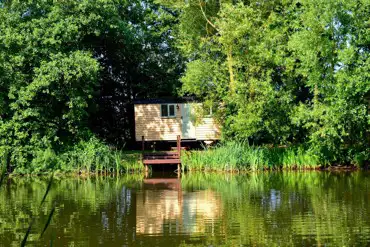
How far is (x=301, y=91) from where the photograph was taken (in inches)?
1142

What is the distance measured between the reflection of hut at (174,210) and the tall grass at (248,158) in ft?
18.8

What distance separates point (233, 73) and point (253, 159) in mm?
4819

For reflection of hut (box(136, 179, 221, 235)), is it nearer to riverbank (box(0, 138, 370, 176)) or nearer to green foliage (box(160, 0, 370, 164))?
riverbank (box(0, 138, 370, 176))

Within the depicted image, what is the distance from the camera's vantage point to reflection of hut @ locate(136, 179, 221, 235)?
1180 cm

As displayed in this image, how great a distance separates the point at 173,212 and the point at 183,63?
21631 millimetres

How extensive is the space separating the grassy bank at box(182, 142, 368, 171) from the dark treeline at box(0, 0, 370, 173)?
0.40m

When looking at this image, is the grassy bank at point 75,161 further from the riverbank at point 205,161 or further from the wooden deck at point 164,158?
the wooden deck at point 164,158

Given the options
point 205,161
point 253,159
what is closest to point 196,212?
point 253,159

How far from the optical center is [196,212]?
13805mm

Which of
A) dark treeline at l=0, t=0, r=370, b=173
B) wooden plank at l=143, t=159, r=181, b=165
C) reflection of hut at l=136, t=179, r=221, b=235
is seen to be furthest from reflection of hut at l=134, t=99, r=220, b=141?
reflection of hut at l=136, t=179, r=221, b=235

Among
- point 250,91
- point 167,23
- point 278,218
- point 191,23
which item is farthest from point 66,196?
point 167,23

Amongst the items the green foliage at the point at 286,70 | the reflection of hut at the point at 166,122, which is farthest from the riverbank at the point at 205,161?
the reflection of hut at the point at 166,122

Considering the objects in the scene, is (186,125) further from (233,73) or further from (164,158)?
(233,73)

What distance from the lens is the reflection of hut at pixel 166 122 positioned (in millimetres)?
32062
